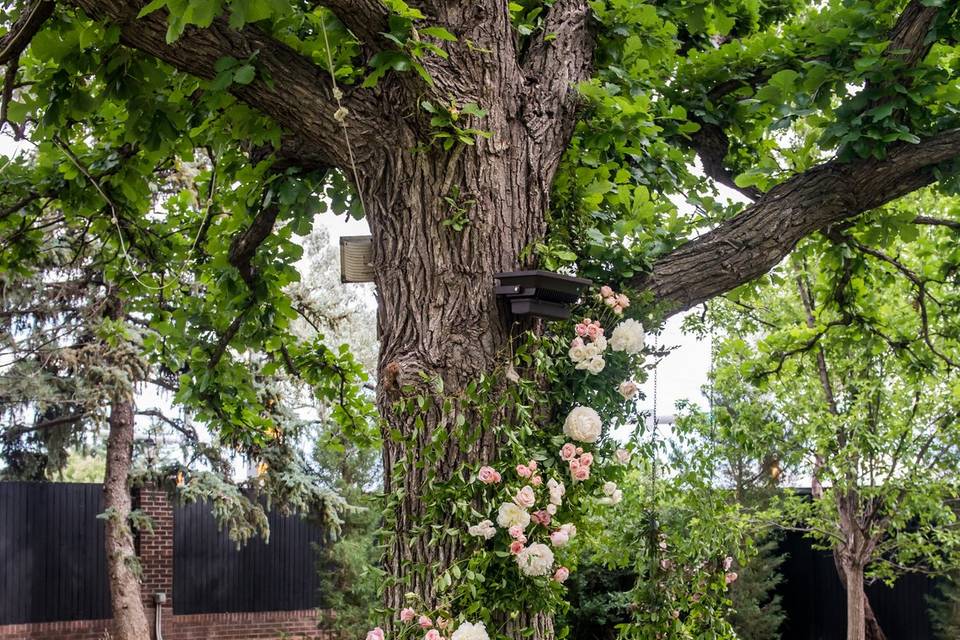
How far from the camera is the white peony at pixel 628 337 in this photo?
2965mm

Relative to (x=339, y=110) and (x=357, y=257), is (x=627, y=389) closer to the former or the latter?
(x=357, y=257)

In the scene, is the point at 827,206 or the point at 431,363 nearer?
the point at 431,363

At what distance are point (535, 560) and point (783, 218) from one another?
4.83 feet

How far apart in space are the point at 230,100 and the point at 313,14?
0.37m

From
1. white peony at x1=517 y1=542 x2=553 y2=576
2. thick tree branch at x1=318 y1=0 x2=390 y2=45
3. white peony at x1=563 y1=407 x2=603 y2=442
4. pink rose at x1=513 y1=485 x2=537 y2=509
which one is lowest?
white peony at x1=517 y1=542 x2=553 y2=576

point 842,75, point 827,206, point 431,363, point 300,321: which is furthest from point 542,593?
point 300,321

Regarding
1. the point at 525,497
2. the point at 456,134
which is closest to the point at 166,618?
the point at 525,497

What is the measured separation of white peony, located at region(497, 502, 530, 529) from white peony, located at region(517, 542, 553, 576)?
0.22 feet

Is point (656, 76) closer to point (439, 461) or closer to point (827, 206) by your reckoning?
point (827, 206)

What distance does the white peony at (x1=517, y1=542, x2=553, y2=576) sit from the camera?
2.57m

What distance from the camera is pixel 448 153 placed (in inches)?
109

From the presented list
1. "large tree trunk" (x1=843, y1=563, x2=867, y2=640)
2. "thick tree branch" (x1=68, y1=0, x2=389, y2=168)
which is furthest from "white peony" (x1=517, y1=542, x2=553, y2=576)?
"large tree trunk" (x1=843, y1=563, x2=867, y2=640)

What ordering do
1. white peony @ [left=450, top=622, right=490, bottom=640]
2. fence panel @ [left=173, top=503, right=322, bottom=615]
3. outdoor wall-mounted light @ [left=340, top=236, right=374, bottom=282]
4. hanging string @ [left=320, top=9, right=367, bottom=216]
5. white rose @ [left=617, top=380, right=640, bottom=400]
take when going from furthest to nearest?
fence panel @ [left=173, top=503, right=322, bottom=615] < outdoor wall-mounted light @ [left=340, top=236, right=374, bottom=282] < white rose @ [left=617, top=380, right=640, bottom=400] < hanging string @ [left=320, top=9, right=367, bottom=216] < white peony @ [left=450, top=622, right=490, bottom=640]

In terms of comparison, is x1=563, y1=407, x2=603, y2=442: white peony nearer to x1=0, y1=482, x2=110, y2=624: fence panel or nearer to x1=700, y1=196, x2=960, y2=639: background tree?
x1=700, y1=196, x2=960, y2=639: background tree
